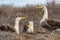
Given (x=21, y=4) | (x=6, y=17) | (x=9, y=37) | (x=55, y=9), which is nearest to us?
(x=9, y=37)

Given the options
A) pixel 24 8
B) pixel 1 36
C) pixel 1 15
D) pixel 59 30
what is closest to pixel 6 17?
pixel 1 15

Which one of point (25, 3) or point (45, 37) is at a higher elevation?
point (25, 3)

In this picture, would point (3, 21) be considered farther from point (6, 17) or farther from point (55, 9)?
point (55, 9)

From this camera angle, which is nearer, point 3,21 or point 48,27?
point 48,27

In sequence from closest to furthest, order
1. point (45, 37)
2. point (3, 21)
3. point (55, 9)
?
point (45, 37), point (3, 21), point (55, 9)

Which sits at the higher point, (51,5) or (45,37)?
(51,5)

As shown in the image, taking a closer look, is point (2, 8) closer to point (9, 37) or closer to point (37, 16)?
point (37, 16)

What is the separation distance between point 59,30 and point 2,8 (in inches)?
241

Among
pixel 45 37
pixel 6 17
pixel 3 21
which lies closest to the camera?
pixel 45 37

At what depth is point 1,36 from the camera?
8422 millimetres

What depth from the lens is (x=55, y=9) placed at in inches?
595

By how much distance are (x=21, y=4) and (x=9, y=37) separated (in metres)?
8.38

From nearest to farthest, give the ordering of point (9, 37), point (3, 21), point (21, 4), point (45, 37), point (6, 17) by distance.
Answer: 1. point (9, 37)
2. point (45, 37)
3. point (3, 21)
4. point (6, 17)
5. point (21, 4)

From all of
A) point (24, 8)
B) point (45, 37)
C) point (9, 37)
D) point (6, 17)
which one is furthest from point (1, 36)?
point (24, 8)
